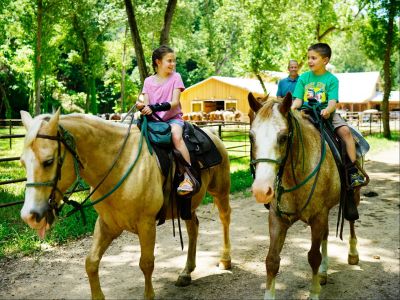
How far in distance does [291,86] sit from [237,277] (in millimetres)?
4335

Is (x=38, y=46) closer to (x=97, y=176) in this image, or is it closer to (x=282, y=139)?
(x=97, y=176)

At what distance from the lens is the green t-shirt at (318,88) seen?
441cm

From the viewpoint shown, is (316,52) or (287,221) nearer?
(287,221)

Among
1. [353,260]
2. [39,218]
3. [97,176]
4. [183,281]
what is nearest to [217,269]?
[183,281]

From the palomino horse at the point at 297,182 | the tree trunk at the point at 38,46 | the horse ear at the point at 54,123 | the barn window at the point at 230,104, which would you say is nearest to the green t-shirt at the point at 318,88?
the palomino horse at the point at 297,182

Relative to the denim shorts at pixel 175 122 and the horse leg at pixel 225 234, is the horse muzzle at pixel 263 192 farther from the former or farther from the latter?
the horse leg at pixel 225 234

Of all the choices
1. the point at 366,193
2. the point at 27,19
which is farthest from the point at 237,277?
the point at 27,19

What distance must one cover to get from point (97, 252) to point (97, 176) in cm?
75

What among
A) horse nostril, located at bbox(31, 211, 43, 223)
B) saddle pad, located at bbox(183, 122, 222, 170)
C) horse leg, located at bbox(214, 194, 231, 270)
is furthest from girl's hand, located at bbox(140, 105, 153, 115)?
horse leg, located at bbox(214, 194, 231, 270)

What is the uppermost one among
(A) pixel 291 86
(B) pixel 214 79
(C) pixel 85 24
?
(C) pixel 85 24

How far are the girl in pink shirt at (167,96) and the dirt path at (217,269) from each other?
140 cm

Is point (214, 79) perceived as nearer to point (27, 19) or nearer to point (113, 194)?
point (27, 19)

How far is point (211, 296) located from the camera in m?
4.41

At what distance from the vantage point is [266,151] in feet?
10.5
